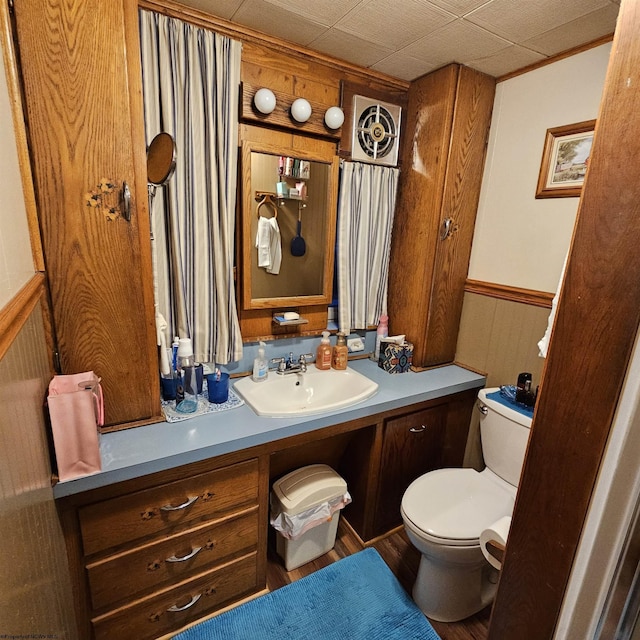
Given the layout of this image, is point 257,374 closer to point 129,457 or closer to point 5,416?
point 129,457

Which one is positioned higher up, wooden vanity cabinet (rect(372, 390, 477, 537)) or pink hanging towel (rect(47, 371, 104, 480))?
pink hanging towel (rect(47, 371, 104, 480))

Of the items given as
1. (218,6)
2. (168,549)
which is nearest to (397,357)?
(168,549)

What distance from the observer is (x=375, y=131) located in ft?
5.77

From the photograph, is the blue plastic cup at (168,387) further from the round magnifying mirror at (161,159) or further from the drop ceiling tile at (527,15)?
the drop ceiling tile at (527,15)

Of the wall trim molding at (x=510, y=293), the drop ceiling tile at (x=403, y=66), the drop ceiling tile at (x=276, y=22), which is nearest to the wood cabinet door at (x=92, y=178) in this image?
the drop ceiling tile at (x=276, y=22)

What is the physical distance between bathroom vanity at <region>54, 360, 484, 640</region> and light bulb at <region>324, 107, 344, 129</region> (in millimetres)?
1211

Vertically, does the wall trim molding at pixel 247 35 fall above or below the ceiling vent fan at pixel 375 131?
above

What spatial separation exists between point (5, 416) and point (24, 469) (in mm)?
172

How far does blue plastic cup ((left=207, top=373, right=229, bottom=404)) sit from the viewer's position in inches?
55.1

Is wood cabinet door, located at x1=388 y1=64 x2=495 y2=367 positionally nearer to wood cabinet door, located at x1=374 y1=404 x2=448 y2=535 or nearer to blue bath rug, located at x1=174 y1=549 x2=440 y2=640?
wood cabinet door, located at x1=374 y1=404 x2=448 y2=535

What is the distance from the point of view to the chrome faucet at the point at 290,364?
5.60 feet

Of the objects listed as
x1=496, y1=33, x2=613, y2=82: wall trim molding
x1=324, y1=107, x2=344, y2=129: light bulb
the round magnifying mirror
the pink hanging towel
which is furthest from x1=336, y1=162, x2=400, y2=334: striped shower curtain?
the pink hanging towel

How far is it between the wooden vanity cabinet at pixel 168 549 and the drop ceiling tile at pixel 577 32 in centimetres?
194

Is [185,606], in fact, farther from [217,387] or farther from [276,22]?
[276,22]
